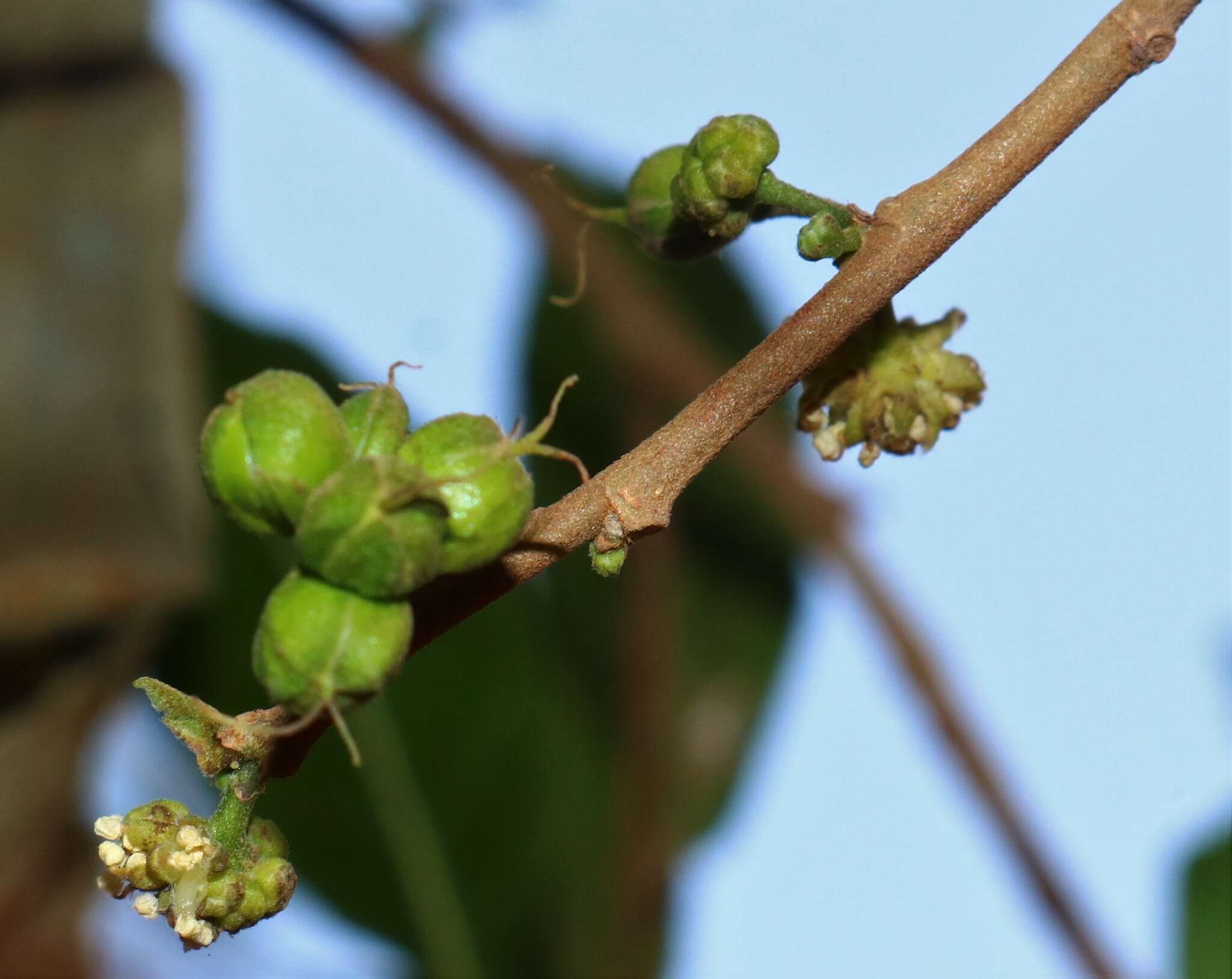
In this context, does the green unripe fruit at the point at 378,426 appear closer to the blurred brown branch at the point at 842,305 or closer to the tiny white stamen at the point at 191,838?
the blurred brown branch at the point at 842,305

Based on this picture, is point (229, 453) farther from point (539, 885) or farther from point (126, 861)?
point (539, 885)

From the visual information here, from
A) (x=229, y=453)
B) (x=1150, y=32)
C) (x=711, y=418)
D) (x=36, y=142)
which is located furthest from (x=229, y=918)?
(x=36, y=142)

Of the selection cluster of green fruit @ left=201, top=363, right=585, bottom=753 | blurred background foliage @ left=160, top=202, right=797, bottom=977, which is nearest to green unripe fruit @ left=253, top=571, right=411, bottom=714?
cluster of green fruit @ left=201, top=363, right=585, bottom=753

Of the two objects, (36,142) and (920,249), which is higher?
(36,142)

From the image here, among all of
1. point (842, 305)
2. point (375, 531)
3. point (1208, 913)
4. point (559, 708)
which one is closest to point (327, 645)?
point (375, 531)

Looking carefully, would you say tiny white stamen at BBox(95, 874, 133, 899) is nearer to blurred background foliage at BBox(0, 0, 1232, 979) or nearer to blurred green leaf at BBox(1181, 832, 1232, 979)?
blurred background foliage at BBox(0, 0, 1232, 979)

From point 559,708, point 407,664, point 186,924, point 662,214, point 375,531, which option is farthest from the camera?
point 559,708

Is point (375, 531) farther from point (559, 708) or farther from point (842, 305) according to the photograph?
point (559, 708)
